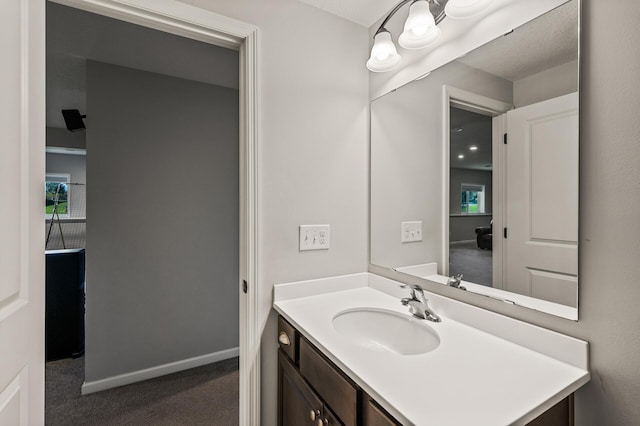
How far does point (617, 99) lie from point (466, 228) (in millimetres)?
577

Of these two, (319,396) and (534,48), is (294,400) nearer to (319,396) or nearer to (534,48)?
(319,396)

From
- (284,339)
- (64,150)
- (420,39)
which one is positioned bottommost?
(284,339)

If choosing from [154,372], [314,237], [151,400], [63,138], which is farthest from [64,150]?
[314,237]

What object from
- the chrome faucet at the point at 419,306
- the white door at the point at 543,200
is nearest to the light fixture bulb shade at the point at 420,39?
the white door at the point at 543,200

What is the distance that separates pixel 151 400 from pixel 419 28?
265cm

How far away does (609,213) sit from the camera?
0.73m

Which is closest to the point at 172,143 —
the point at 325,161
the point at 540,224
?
the point at 325,161

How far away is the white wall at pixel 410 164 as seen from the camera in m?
1.24

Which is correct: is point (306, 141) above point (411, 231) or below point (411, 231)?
above

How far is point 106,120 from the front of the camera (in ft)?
6.63

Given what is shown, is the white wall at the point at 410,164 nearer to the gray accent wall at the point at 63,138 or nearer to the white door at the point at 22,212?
the white door at the point at 22,212

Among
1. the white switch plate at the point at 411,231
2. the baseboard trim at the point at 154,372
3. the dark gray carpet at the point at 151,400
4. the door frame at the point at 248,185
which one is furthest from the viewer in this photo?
the baseboard trim at the point at 154,372

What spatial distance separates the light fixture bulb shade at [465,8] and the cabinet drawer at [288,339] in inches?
51.7

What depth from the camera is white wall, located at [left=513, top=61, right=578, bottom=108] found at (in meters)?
0.79
